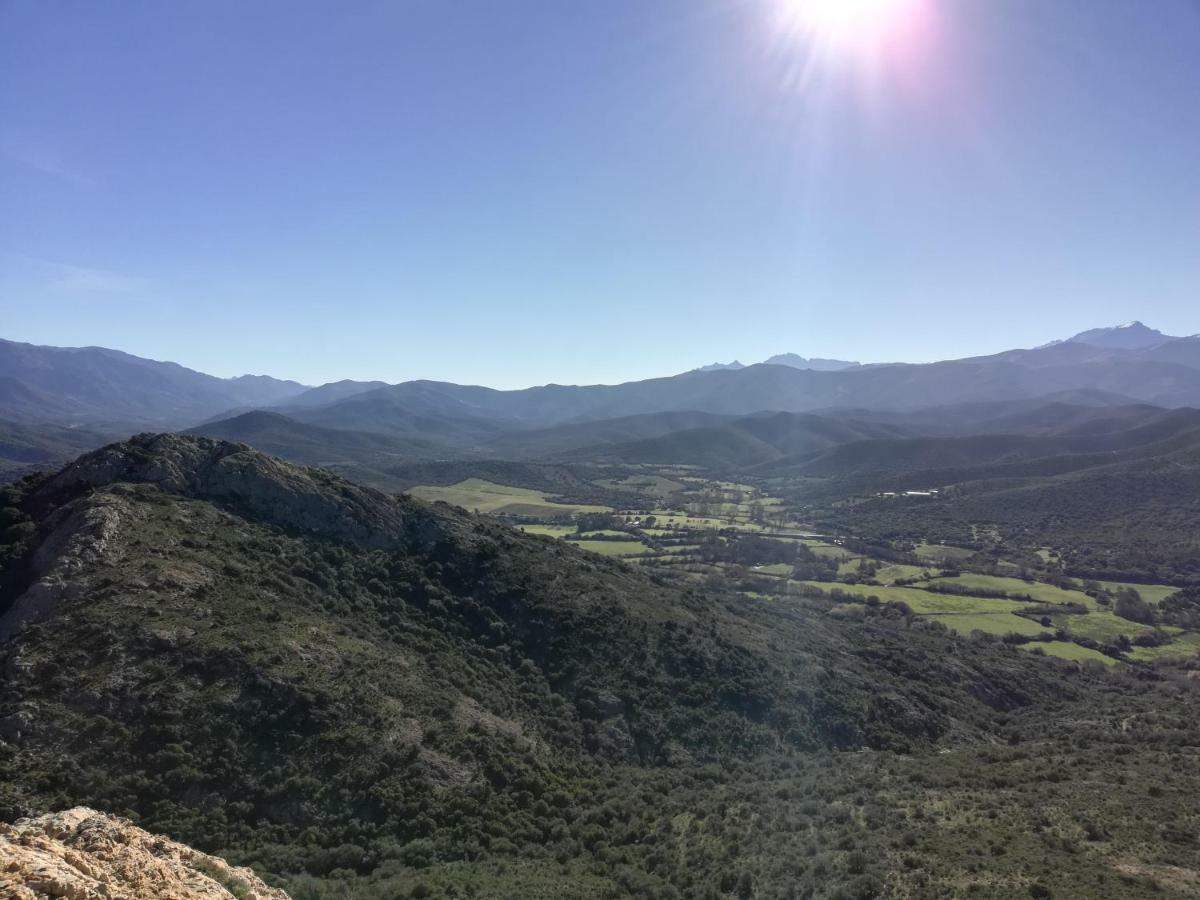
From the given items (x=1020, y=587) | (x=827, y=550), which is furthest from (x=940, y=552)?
(x=1020, y=587)

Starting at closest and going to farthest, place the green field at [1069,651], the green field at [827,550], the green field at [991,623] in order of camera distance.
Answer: the green field at [1069,651], the green field at [991,623], the green field at [827,550]

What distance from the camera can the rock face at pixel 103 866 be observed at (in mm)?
11836

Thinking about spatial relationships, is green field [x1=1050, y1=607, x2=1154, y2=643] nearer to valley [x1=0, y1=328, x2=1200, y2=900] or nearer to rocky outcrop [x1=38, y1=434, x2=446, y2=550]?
valley [x1=0, y1=328, x2=1200, y2=900]

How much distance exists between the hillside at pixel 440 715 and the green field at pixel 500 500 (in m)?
92.1

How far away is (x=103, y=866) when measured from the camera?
549 inches

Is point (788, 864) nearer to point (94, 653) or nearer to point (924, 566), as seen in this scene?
point (94, 653)

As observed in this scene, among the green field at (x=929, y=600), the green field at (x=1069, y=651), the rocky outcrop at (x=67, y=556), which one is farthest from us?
the green field at (x=929, y=600)

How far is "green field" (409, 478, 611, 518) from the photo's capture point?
152 metres

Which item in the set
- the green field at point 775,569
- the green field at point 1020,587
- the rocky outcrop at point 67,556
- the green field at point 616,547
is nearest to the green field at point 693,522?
the green field at point 616,547

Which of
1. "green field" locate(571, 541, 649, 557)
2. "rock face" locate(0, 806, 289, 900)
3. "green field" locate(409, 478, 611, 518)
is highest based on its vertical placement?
"rock face" locate(0, 806, 289, 900)

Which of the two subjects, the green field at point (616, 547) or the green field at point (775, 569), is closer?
the green field at point (775, 569)

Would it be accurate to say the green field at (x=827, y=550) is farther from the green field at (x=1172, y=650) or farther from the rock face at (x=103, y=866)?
the rock face at (x=103, y=866)

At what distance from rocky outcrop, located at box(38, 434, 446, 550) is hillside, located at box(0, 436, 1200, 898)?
9.0 inches

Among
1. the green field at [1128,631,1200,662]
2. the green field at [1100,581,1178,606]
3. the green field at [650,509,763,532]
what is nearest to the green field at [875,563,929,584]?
the green field at [1100,581,1178,606]
